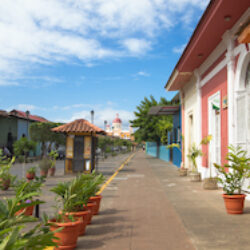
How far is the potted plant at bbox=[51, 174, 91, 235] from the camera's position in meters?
4.94

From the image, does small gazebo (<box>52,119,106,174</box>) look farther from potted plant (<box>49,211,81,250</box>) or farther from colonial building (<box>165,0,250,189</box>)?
potted plant (<box>49,211,81,250</box>)

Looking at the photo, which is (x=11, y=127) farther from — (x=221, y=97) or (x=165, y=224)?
(x=165, y=224)

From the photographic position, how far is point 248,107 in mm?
7875

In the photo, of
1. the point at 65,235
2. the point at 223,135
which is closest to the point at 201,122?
the point at 223,135

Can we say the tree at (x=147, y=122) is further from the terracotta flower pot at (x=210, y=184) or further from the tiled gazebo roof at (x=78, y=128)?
the terracotta flower pot at (x=210, y=184)

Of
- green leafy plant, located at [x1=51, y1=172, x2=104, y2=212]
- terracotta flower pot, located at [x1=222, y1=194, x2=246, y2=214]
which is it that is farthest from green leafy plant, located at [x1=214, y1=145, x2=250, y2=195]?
green leafy plant, located at [x1=51, y1=172, x2=104, y2=212]

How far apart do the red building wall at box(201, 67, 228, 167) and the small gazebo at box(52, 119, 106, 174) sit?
594 centimetres

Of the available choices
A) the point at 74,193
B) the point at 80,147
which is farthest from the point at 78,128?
the point at 74,193

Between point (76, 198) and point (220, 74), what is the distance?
23.1 feet

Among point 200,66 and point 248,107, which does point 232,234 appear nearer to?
point 248,107

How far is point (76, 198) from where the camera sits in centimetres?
520

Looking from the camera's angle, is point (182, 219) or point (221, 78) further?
point (221, 78)

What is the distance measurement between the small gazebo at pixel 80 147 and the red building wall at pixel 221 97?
19.5ft

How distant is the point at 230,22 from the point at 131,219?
5.96 m
